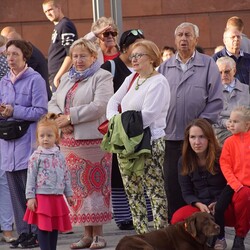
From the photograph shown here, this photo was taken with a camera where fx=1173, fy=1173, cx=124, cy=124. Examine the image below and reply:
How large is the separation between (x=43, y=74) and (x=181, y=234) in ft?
11.7

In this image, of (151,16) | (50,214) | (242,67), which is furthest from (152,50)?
(151,16)

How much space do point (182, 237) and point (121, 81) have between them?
232 cm

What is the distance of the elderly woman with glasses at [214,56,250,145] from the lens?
11633mm

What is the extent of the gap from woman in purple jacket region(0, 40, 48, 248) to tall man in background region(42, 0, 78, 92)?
101 inches

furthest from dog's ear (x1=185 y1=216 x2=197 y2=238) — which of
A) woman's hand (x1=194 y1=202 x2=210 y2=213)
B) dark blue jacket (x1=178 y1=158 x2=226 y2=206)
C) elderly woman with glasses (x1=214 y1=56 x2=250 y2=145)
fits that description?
elderly woman with glasses (x1=214 y1=56 x2=250 y2=145)

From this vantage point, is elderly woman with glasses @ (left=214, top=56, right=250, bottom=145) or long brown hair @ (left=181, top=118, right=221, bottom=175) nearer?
long brown hair @ (left=181, top=118, right=221, bottom=175)

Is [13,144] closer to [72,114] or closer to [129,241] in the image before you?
[72,114]

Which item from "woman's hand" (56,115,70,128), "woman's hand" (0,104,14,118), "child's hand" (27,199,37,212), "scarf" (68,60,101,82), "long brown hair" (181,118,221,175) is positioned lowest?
"child's hand" (27,199,37,212)

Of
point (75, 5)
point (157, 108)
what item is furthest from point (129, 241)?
point (75, 5)

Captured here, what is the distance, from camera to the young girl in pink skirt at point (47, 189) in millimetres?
9727

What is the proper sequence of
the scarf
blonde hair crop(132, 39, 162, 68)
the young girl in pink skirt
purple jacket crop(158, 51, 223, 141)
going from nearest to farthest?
1. the young girl in pink skirt
2. blonde hair crop(132, 39, 162, 68)
3. purple jacket crop(158, 51, 223, 141)
4. the scarf

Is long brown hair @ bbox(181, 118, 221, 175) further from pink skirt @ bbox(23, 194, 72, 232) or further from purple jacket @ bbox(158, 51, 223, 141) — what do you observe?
pink skirt @ bbox(23, 194, 72, 232)

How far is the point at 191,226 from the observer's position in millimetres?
9211

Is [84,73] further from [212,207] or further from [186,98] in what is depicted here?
[212,207]
